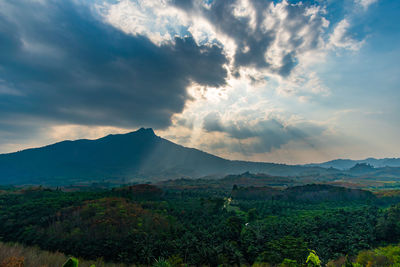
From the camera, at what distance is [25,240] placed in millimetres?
41250

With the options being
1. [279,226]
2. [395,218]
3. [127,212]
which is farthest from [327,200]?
[127,212]

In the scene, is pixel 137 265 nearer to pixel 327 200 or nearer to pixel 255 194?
pixel 255 194

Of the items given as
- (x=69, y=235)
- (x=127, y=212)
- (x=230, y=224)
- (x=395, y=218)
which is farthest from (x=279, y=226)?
(x=69, y=235)

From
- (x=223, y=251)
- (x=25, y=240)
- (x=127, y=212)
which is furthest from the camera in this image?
(x=127, y=212)

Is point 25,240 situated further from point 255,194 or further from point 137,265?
point 255,194

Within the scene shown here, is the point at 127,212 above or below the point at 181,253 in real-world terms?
above

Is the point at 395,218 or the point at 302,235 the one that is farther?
the point at 395,218

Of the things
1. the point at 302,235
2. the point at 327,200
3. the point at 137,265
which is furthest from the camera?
the point at 327,200

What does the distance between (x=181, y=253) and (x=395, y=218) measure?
5167cm

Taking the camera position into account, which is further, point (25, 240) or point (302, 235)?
point (302, 235)

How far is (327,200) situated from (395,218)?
50321 millimetres

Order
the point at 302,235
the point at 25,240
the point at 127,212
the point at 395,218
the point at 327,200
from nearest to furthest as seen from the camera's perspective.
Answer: the point at 25,240 < the point at 302,235 < the point at 395,218 < the point at 127,212 < the point at 327,200

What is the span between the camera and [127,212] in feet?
173

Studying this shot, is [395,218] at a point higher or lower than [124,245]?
higher
